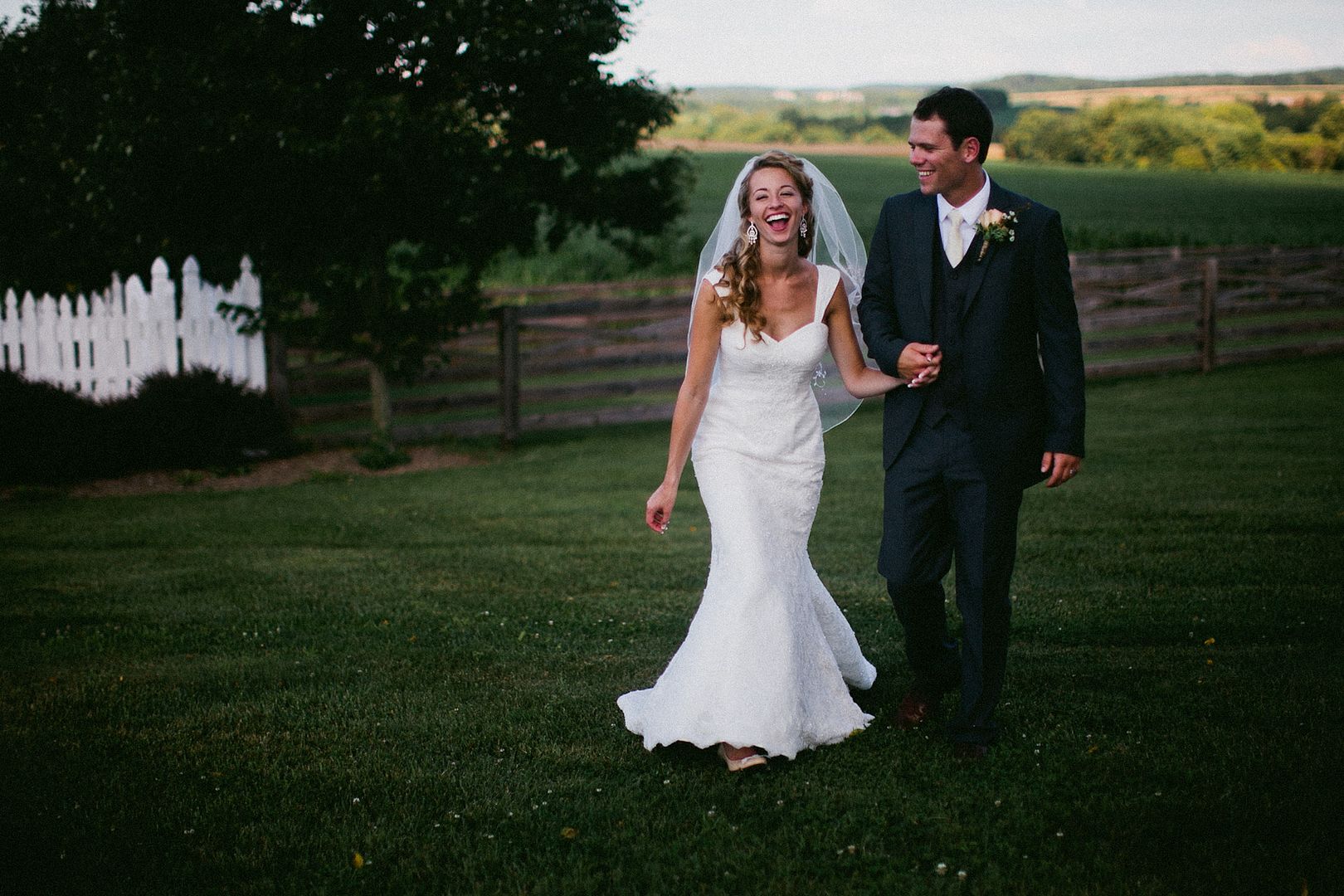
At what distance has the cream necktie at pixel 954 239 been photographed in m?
4.18

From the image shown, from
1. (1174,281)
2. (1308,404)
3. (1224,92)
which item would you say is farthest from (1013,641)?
(1224,92)

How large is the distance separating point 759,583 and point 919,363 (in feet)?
3.33

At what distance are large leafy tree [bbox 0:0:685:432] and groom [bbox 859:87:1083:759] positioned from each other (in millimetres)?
7746

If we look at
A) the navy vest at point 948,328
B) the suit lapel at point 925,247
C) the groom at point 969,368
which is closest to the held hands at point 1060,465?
the groom at point 969,368

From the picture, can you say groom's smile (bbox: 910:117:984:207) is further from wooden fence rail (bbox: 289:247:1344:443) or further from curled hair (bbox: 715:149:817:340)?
wooden fence rail (bbox: 289:247:1344:443)

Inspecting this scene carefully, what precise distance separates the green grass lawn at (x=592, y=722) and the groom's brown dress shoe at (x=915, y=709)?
0.08 meters

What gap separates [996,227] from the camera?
402 cm

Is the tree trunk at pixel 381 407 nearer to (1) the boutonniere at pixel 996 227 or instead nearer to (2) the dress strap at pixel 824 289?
(2) the dress strap at pixel 824 289

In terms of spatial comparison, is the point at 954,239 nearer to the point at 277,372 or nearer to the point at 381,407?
the point at 381,407

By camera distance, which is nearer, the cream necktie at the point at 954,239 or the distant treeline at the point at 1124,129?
the cream necktie at the point at 954,239

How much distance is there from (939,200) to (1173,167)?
3798 centimetres

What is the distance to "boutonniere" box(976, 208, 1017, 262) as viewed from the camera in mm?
4020

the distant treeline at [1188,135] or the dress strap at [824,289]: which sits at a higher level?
the distant treeline at [1188,135]

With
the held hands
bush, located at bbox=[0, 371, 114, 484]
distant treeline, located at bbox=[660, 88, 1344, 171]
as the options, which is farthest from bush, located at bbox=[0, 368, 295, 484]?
distant treeline, located at bbox=[660, 88, 1344, 171]
